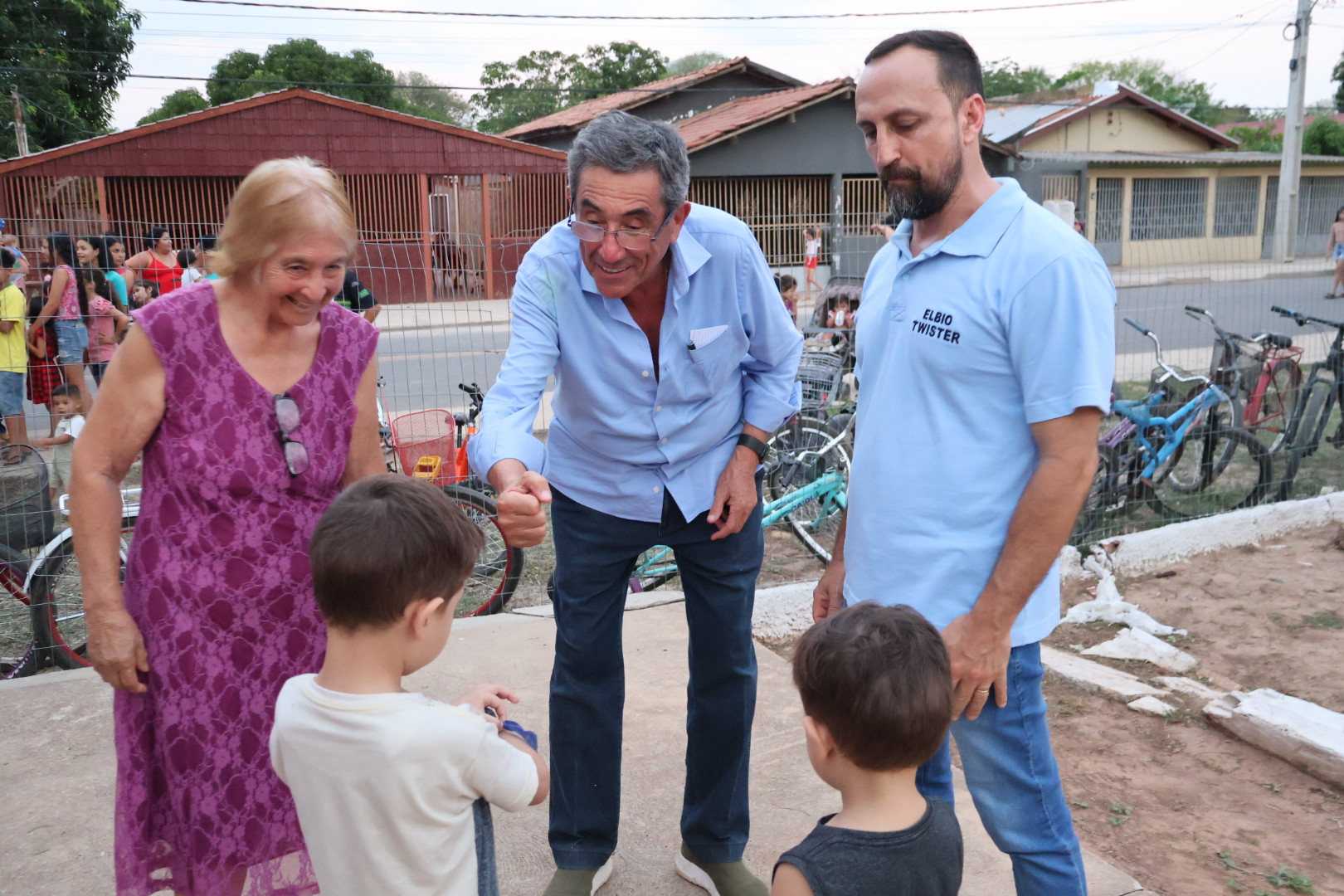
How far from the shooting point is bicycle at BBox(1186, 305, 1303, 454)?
675cm

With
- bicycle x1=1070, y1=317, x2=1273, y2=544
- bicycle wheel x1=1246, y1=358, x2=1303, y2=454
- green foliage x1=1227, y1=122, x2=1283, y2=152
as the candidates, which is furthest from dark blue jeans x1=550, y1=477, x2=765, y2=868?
green foliage x1=1227, y1=122, x2=1283, y2=152

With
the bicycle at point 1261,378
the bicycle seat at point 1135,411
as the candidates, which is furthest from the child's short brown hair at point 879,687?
the bicycle at point 1261,378

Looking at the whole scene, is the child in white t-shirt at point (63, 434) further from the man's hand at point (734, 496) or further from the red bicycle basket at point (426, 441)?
the man's hand at point (734, 496)

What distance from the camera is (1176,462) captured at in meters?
6.43

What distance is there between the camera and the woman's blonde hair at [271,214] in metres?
1.99

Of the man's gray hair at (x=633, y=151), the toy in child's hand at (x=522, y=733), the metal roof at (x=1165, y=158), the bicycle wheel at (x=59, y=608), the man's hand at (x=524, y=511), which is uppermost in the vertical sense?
the metal roof at (x=1165, y=158)

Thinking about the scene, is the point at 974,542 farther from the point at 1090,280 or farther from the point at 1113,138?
the point at 1113,138

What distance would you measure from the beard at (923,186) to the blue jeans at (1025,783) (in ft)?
2.88

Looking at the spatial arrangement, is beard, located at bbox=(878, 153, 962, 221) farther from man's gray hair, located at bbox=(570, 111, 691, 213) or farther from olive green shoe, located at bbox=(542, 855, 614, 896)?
olive green shoe, located at bbox=(542, 855, 614, 896)

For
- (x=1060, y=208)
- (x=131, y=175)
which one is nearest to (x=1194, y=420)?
(x=1060, y=208)

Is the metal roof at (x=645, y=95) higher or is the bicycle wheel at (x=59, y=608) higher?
the metal roof at (x=645, y=95)

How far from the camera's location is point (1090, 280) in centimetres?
179

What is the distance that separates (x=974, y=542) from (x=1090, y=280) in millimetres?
523

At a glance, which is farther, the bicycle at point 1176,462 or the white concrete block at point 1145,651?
the bicycle at point 1176,462
